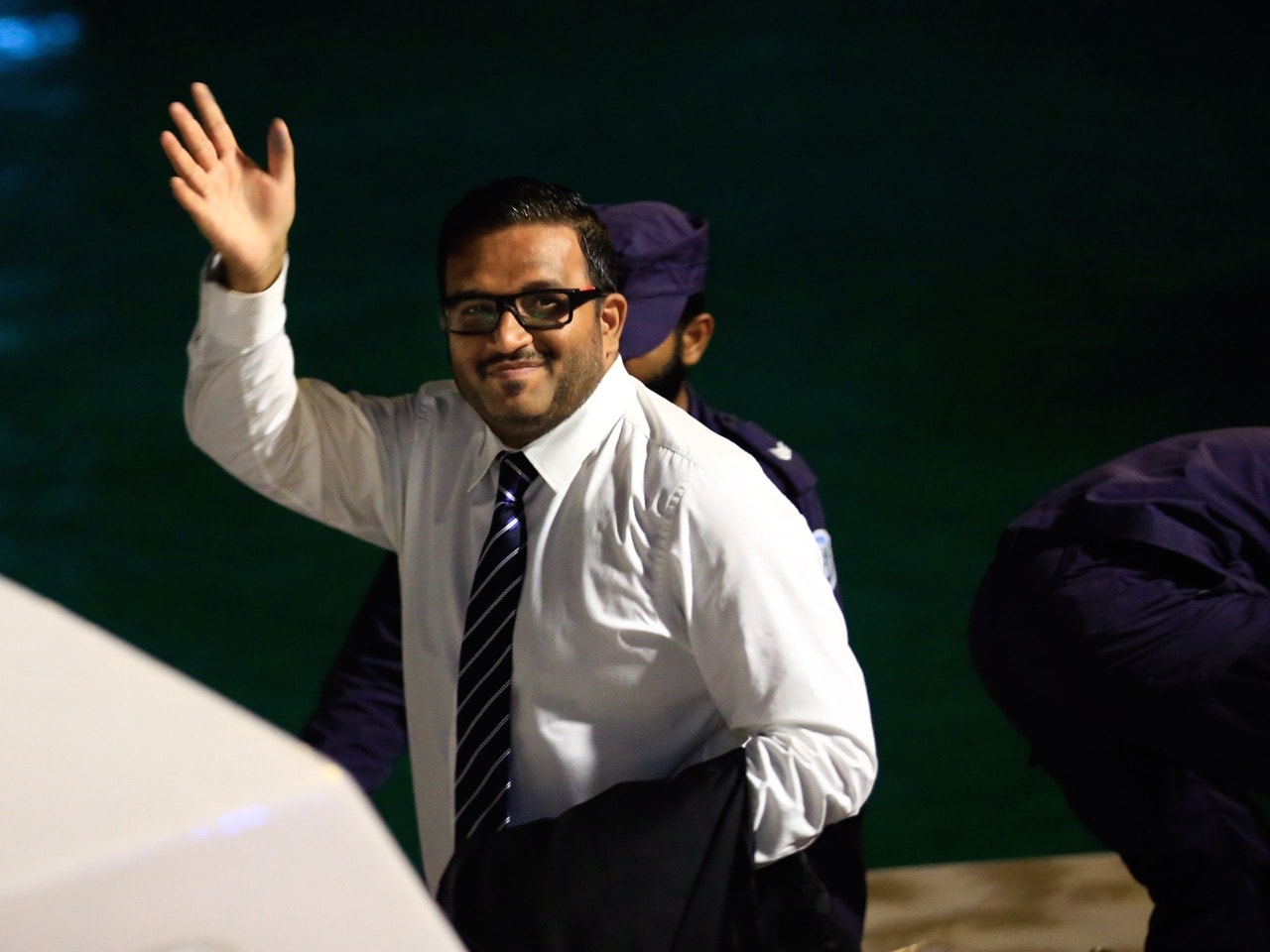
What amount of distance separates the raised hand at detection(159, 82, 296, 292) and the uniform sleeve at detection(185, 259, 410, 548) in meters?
0.03

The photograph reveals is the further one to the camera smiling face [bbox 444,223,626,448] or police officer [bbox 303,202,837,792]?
police officer [bbox 303,202,837,792]

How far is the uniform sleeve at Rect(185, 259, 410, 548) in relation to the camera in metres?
1.58

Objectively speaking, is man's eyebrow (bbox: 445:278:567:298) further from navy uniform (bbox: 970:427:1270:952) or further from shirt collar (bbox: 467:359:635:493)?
navy uniform (bbox: 970:427:1270:952)

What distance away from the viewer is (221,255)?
61.9 inches

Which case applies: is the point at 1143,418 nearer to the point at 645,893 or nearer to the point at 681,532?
the point at 681,532

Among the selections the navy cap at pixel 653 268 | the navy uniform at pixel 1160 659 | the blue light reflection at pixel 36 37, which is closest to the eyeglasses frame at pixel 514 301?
the navy cap at pixel 653 268

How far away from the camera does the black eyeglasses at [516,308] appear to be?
1.61 m

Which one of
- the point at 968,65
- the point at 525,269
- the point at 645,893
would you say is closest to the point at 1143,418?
the point at 968,65

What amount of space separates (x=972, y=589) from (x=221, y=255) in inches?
95.1

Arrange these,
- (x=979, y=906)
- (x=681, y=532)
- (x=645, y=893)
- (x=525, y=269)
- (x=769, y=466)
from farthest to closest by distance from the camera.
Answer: (x=979, y=906), (x=769, y=466), (x=525, y=269), (x=681, y=532), (x=645, y=893)

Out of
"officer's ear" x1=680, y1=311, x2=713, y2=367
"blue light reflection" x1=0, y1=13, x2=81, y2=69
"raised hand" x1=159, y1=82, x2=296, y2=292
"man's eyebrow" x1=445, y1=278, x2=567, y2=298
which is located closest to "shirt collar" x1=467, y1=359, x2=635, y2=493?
"man's eyebrow" x1=445, y1=278, x2=567, y2=298

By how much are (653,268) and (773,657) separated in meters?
0.93

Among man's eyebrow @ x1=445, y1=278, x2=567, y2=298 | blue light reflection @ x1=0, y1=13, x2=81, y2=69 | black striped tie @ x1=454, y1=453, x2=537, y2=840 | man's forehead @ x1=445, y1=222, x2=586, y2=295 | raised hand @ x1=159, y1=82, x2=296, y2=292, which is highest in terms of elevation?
blue light reflection @ x1=0, y1=13, x2=81, y2=69

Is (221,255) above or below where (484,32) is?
below
